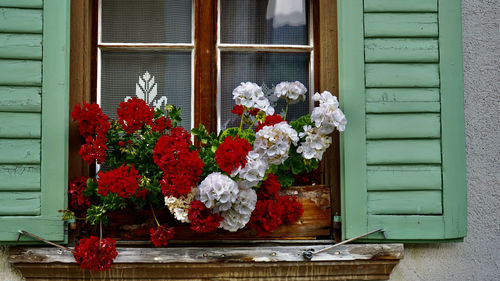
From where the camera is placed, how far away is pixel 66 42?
2.55 metres

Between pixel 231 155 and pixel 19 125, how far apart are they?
2.89ft

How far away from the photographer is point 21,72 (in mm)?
2518

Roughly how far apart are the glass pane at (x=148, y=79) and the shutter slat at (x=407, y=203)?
909 mm

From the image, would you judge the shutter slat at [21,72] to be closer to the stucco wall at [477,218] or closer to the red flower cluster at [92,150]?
the red flower cluster at [92,150]

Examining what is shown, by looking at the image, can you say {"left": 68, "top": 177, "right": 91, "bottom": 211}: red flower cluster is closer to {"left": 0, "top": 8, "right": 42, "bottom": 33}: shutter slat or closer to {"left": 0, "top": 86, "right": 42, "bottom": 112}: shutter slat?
{"left": 0, "top": 86, "right": 42, "bottom": 112}: shutter slat

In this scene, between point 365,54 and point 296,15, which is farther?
point 296,15

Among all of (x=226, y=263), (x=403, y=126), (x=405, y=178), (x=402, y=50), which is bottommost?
(x=226, y=263)

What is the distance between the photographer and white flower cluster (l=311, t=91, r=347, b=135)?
246cm

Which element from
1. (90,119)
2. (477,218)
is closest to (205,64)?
(90,119)

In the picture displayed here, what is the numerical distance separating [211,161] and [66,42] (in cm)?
77

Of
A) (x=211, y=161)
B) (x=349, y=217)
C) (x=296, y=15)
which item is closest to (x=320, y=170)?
(x=349, y=217)

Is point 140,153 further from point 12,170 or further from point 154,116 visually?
point 12,170

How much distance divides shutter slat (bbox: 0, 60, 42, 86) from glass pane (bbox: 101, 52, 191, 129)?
1.21 ft

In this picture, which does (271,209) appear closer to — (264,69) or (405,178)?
(405,178)
